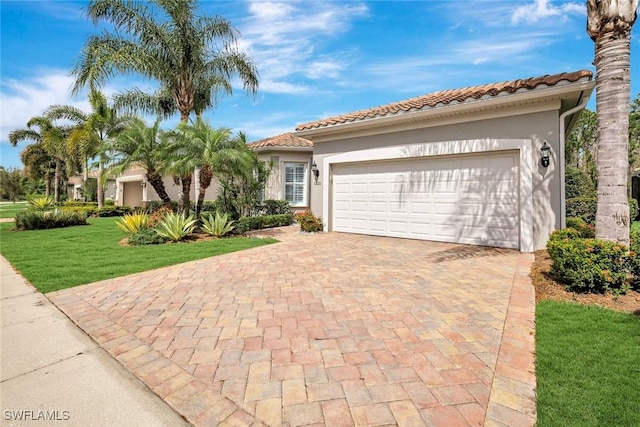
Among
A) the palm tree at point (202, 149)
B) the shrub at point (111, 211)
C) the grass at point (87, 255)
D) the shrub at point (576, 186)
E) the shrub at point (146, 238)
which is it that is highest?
the palm tree at point (202, 149)

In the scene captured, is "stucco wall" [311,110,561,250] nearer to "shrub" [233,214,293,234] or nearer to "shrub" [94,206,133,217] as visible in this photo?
"shrub" [233,214,293,234]

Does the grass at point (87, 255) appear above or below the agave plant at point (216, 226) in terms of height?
below

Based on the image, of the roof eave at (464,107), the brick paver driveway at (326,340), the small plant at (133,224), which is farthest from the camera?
the small plant at (133,224)

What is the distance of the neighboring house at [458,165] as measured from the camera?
7.80 metres

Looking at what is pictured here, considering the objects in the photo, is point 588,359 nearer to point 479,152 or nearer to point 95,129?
point 479,152

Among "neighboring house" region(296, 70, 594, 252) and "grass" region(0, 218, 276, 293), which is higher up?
"neighboring house" region(296, 70, 594, 252)

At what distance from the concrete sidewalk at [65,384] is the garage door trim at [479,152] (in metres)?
8.62

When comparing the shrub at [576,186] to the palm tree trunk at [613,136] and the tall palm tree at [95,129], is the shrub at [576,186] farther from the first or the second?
the tall palm tree at [95,129]

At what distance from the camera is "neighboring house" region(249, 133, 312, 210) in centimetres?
1631

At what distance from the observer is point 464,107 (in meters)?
8.58

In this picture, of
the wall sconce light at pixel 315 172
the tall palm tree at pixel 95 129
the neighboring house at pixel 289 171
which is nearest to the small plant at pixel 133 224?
the wall sconce light at pixel 315 172

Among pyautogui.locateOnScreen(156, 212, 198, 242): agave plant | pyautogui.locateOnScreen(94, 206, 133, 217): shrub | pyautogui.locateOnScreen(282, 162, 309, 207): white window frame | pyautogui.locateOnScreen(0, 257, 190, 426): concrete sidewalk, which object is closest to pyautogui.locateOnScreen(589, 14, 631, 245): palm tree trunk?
pyautogui.locateOnScreen(0, 257, 190, 426): concrete sidewalk

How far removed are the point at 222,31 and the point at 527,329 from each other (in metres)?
15.2

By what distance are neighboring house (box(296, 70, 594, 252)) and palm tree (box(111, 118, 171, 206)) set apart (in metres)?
5.54
